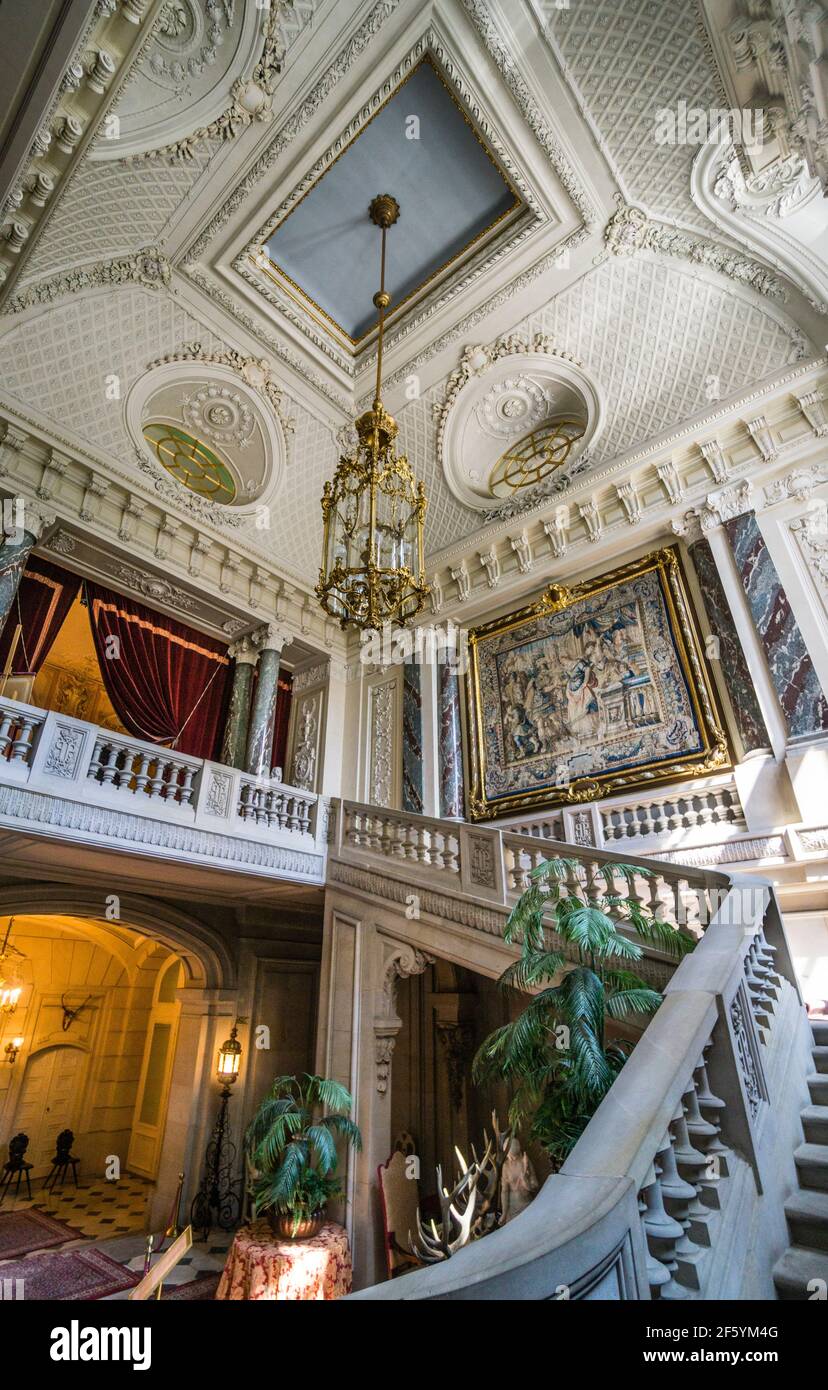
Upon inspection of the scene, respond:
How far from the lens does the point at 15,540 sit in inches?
286

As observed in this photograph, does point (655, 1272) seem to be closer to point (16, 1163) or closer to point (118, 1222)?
point (118, 1222)

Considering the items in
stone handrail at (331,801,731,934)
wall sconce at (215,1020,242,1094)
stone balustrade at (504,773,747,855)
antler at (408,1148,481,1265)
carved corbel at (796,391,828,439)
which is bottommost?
antler at (408,1148,481,1265)

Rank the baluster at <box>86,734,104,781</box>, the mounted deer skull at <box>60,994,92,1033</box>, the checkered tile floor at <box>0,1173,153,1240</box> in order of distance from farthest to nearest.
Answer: the mounted deer skull at <box>60,994,92,1033</box>, the checkered tile floor at <box>0,1173,153,1240</box>, the baluster at <box>86,734,104,781</box>

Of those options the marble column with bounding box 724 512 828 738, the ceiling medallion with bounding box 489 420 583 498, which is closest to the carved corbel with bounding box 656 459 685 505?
the marble column with bounding box 724 512 828 738

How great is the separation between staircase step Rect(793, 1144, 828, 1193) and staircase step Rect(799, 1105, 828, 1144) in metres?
0.20

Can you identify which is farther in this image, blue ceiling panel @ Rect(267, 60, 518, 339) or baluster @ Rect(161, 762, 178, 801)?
blue ceiling panel @ Rect(267, 60, 518, 339)

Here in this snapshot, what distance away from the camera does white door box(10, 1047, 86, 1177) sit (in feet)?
→ 33.4

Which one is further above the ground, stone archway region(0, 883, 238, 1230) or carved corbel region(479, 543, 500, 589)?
carved corbel region(479, 543, 500, 589)

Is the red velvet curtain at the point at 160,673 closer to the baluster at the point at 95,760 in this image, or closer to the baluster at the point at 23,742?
the baluster at the point at 95,760

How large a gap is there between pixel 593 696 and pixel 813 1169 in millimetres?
5829

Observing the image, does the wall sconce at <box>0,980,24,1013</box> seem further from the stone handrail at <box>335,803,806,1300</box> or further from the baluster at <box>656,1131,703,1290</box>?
the baluster at <box>656,1131,703,1290</box>

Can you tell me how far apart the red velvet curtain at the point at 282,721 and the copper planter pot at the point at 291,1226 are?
20.3ft

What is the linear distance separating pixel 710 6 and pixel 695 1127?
8.18m

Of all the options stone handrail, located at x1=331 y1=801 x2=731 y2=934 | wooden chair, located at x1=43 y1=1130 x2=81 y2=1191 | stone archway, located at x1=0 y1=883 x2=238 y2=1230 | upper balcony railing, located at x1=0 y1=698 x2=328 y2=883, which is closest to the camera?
stone handrail, located at x1=331 y1=801 x2=731 y2=934
